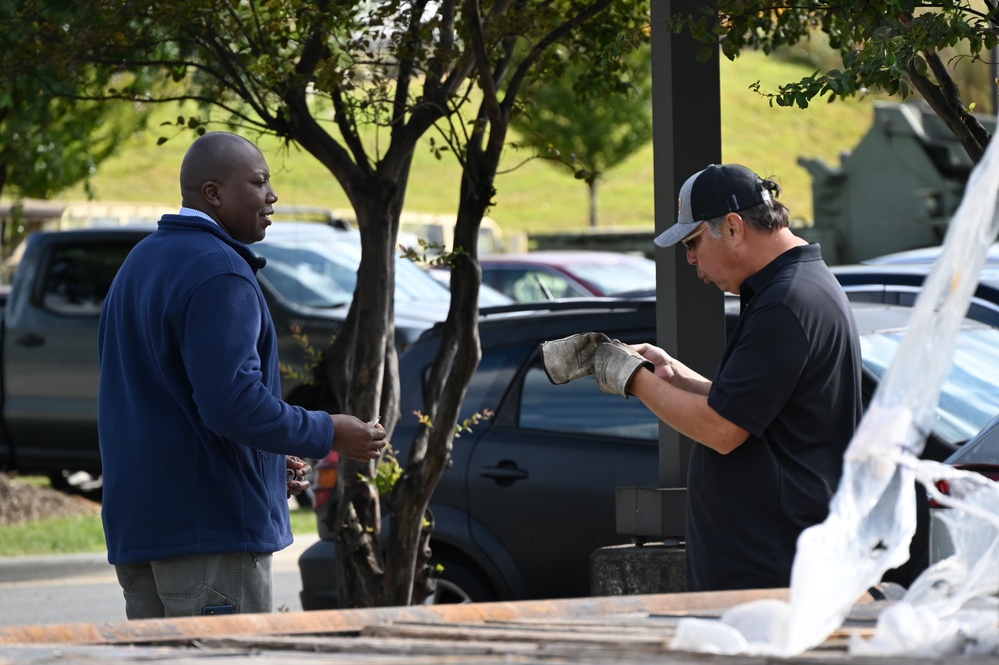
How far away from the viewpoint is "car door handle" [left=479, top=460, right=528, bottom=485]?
634cm

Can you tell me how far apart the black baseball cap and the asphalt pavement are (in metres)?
4.92

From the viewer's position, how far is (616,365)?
357 cm

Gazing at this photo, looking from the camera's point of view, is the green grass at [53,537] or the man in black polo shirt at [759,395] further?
the green grass at [53,537]

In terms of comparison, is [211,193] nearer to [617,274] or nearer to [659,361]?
[659,361]

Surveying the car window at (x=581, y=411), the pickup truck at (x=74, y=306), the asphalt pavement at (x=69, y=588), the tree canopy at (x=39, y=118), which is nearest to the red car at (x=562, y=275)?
the pickup truck at (x=74, y=306)

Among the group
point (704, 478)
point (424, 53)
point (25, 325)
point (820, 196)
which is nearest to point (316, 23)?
point (424, 53)

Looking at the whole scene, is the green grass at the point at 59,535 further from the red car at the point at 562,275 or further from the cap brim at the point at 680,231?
the cap brim at the point at 680,231

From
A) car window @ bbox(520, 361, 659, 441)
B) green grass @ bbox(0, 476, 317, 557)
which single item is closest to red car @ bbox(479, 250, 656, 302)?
green grass @ bbox(0, 476, 317, 557)

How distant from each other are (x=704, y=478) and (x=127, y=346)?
148cm

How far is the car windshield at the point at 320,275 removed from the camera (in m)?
11.1

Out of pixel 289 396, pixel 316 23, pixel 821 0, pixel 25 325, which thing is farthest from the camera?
pixel 25 325

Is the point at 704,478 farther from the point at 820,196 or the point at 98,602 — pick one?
the point at 820,196

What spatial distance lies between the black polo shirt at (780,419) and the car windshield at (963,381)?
233 cm

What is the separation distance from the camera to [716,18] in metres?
4.84
